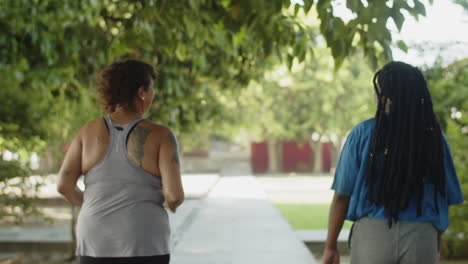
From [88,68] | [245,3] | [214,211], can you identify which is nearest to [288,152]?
[214,211]

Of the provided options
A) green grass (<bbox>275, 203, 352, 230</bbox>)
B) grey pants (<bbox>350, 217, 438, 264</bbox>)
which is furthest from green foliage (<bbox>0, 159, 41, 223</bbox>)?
green grass (<bbox>275, 203, 352, 230</bbox>)

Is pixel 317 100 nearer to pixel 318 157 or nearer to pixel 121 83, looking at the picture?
pixel 318 157

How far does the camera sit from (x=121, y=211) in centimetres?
261

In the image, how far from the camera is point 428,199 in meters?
2.71

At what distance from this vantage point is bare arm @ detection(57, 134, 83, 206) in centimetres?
276

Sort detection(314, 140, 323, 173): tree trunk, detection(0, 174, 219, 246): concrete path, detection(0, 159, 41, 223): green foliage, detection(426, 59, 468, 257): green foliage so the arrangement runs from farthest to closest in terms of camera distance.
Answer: detection(314, 140, 323, 173): tree trunk < detection(0, 174, 219, 246): concrete path < detection(426, 59, 468, 257): green foliage < detection(0, 159, 41, 223): green foliage

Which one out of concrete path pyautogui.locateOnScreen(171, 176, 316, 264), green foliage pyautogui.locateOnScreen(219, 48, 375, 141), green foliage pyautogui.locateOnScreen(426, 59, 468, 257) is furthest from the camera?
green foliage pyautogui.locateOnScreen(219, 48, 375, 141)

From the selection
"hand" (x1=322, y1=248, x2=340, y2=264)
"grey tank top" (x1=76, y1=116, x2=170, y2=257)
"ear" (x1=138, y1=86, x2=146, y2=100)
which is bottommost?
"hand" (x1=322, y1=248, x2=340, y2=264)

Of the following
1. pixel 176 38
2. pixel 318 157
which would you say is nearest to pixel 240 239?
pixel 176 38

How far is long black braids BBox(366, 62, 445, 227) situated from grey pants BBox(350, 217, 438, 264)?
55 mm

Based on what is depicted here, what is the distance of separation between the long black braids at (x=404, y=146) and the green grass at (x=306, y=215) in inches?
430

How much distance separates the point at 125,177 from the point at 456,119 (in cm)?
890

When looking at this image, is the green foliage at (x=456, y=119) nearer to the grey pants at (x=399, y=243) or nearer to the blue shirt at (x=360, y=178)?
the blue shirt at (x=360, y=178)

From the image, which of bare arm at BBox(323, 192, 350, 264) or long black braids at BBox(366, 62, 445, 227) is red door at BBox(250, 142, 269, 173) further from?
long black braids at BBox(366, 62, 445, 227)
